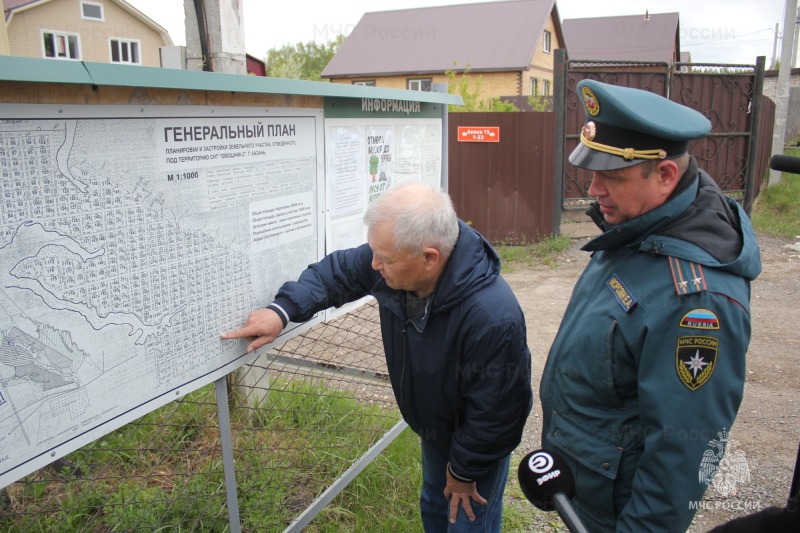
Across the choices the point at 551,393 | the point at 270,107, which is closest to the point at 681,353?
the point at 551,393

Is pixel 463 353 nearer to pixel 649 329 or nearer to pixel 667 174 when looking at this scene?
pixel 649 329

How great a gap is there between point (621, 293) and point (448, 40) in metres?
31.6

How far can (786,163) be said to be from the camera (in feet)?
4.94

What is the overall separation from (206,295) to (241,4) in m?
1.49

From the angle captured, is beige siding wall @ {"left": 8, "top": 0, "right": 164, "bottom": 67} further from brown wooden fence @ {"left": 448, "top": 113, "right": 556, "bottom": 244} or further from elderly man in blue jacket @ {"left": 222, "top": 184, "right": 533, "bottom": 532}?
elderly man in blue jacket @ {"left": 222, "top": 184, "right": 533, "bottom": 532}

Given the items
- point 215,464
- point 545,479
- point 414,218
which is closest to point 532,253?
point 215,464

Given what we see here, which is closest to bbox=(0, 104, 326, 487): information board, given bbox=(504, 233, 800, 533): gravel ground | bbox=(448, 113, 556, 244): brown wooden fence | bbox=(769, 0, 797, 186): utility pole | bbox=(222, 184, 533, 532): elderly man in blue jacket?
bbox=(222, 184, 533, 532): elderly man in blue jacket

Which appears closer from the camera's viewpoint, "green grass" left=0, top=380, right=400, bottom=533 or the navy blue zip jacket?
the navy blue zip jacket

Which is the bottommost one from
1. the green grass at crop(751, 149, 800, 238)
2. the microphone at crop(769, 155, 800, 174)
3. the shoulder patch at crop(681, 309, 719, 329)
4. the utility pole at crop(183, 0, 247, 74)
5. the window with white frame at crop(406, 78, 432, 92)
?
the green grass at crop(751, 149, 800, 238)

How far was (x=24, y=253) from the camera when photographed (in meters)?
1.31

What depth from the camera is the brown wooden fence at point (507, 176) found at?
8336 millimetres

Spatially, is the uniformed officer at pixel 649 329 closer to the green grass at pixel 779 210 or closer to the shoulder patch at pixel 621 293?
the shoulder patch at pixel 621 293

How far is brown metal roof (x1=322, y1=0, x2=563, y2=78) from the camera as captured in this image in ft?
95.8

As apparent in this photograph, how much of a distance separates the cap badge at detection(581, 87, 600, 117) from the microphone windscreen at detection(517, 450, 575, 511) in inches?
39.7
